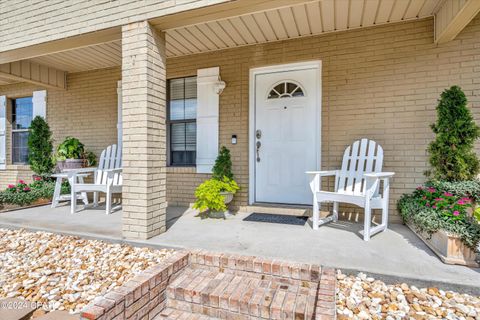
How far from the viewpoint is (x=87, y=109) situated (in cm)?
511

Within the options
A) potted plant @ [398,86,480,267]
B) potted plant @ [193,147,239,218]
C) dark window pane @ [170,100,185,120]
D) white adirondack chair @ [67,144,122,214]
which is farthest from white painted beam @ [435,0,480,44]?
white adirondack chair @ [67,144,122,214]

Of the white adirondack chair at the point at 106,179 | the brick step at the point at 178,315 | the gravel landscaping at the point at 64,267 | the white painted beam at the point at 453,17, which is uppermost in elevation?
the white painted beam at the point at 453,17

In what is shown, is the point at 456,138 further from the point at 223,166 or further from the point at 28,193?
the point at 28,193

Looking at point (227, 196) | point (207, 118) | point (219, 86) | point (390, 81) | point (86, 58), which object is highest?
point (86, 58)

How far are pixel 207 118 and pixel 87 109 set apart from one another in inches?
101

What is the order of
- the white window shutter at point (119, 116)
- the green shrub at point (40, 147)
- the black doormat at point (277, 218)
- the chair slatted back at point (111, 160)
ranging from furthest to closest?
the green shrub at point (40, 147), the white window shutter at point (119, 116), the chair slatted back at point (111, 160), the black doormat at point (277, 218)

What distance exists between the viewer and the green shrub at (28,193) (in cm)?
433

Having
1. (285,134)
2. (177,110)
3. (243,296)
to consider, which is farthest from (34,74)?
(243,296)

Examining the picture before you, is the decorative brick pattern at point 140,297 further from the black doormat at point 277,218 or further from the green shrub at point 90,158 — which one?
the green shrub at point 90,158

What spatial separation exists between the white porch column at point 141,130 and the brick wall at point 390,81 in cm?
178

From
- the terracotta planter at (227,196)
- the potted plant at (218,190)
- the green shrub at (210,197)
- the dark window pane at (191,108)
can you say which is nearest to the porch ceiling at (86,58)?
the dark window pane at (191,108)

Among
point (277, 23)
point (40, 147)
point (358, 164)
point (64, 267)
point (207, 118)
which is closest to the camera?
point (64, 267)

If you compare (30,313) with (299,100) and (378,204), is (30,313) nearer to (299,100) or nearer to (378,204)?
(378,204)

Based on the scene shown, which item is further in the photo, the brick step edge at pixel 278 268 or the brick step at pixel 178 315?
the brick step at pixel 178 315
